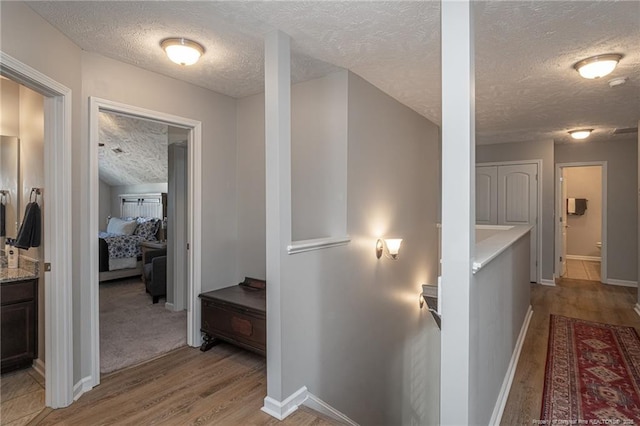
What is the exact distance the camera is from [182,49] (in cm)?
231

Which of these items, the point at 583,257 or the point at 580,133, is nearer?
the point at 580,133

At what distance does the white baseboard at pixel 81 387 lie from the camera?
91.7 inches

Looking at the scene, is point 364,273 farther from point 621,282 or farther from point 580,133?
point 621,282

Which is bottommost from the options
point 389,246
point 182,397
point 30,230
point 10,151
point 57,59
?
point 182,397

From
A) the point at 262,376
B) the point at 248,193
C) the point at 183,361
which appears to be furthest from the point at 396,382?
the point at 248,193

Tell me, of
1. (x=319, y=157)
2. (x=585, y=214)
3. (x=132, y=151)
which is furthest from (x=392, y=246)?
(x=585, y=214)

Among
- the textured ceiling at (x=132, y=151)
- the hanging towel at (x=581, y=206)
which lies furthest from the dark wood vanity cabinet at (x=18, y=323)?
the hanging towel at (x=581, y=206)

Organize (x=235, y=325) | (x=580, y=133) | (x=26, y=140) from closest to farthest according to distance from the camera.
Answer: (x=26, y=140)
(x=235, y=325)
(x=580, y=133)

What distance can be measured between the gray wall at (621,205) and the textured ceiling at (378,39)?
2491 millimetres

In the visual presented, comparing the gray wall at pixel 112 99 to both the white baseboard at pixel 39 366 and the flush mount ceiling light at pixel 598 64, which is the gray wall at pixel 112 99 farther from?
the flush mount ceiling light at pixel 598 64

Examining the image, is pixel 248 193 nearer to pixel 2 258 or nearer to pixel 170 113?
pixel 170 113

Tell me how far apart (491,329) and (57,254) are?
9.16 feet

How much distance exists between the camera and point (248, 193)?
11.6 feet

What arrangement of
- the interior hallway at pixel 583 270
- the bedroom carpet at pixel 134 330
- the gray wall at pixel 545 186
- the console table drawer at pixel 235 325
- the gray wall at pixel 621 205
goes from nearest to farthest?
the console table drawer at pixel 235 325
the bedroom carpet at pixel 134 330
the gray wall at pixel 621 205
the gray wall at pixel 545 186
the interior hallway at pixel 583 270
